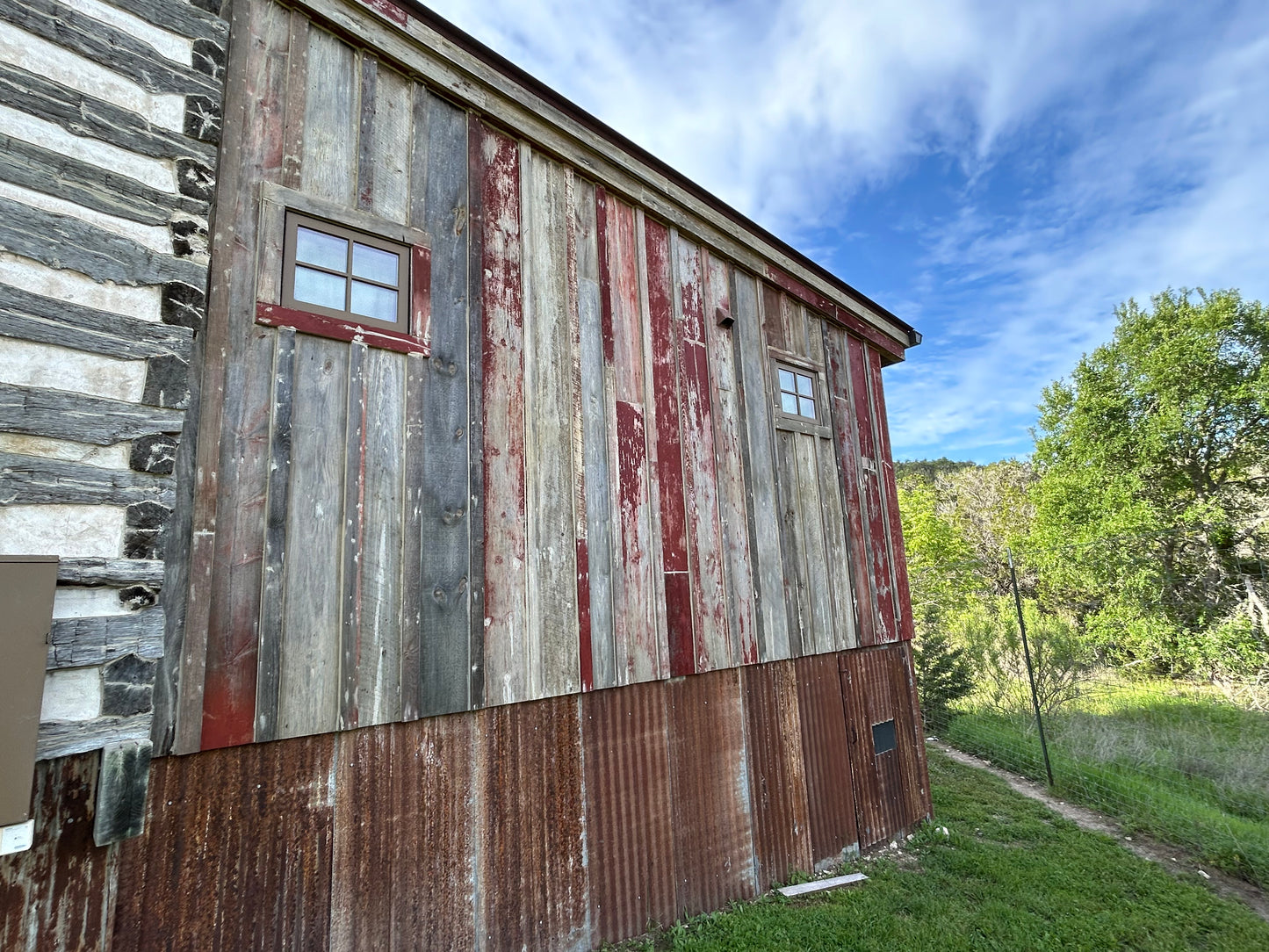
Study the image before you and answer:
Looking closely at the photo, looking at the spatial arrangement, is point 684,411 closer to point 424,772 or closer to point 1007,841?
point 424,772

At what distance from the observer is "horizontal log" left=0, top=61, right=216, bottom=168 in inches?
69.0

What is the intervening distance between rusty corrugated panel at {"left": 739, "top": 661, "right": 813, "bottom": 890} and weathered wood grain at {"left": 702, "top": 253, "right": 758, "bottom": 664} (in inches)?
12.3

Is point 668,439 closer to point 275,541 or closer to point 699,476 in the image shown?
point 699,476

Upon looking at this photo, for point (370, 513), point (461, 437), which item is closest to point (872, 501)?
point (461, 437)

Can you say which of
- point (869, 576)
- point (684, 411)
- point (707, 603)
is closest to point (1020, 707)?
point (869, 576)

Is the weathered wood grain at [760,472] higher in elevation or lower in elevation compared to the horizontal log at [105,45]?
lower

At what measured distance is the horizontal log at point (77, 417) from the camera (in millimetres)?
1625

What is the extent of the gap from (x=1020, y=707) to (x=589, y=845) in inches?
313

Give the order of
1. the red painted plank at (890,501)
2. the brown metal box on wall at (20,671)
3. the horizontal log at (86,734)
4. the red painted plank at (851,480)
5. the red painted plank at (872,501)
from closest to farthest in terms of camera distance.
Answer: the brown metal box on wall at (20,671), the horizontal log at (86,734), the red painted plank at (851,480), the red painted plank at (872,501), the red painted plank at (890,501)

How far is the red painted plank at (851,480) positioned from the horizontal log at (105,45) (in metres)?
4.65

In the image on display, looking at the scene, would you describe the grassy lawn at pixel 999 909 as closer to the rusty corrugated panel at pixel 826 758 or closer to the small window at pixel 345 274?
the rusty corrugated panel at pixel 826 758

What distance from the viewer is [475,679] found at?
2.62 meters

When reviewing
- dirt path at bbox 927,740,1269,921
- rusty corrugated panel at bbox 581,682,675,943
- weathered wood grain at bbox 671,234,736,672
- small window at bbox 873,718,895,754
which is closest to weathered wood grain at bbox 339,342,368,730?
rusty corrugated panel at bbox 581,682,675,943

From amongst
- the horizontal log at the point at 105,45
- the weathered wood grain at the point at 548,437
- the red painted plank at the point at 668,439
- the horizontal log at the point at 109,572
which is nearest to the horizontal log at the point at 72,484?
the horizontal log at the point at 109,572
